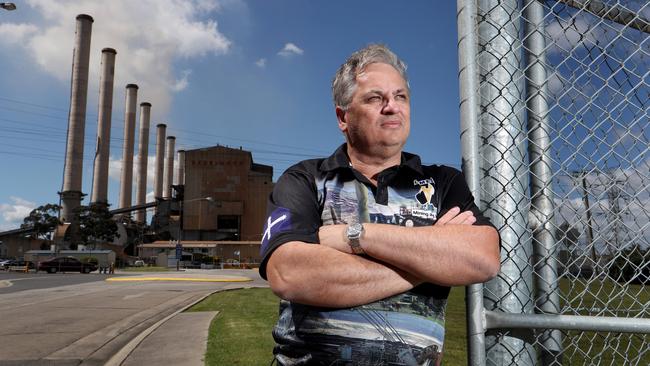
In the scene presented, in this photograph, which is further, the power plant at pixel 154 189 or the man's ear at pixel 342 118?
the power plant at pixel 154 189

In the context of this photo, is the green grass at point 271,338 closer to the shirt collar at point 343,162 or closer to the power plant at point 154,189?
the shirt collar at point 343,162

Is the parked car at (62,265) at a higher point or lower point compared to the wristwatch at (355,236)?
higher

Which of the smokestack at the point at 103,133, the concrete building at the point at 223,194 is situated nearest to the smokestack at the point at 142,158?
the concrete building at the point at 223,194

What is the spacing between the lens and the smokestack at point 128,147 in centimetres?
9494

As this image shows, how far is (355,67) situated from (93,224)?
79591mm

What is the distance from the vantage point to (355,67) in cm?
217

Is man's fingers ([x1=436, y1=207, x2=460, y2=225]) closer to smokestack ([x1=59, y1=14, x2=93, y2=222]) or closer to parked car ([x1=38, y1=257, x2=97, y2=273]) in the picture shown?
parked car ([x1=38, y1=257, x2=97, y2=273])

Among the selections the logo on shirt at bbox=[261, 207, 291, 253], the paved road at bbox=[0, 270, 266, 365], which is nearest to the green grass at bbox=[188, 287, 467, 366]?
the paved road at bbox=[0, 270, 266, 365]

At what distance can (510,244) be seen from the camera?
2328 millimetres

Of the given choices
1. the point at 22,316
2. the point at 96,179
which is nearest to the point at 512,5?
the point at 22,316

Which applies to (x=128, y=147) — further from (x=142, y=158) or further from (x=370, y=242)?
(x=370, y=242)

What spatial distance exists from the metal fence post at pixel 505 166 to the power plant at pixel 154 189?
246ft

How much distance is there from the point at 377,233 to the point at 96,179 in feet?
296

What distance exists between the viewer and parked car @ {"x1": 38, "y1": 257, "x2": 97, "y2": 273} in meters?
40.9
